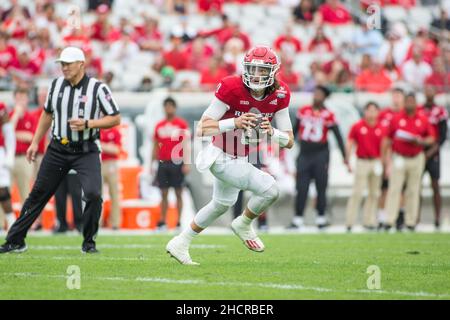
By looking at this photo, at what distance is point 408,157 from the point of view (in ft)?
47.6

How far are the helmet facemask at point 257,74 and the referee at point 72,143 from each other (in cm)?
172

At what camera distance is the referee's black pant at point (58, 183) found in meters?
9.11

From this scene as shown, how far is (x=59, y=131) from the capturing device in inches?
364

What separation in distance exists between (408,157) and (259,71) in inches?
272

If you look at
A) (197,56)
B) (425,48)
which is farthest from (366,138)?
(425,48)

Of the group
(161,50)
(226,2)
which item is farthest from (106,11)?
(226,2)

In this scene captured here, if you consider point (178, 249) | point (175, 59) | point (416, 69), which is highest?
point (175, 59)

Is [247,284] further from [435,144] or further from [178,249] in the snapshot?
[435,144]

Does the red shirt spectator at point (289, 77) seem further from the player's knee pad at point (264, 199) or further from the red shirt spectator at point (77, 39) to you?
the player's knee pad at point (264, 199)

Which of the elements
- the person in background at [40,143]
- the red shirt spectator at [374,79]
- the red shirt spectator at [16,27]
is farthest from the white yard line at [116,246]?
the red shirt spectator at [16,27]

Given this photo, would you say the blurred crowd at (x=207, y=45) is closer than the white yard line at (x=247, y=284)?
No

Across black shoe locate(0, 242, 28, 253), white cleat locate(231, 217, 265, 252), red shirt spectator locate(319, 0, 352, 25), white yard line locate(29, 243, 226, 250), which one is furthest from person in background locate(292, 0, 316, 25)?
white cleat locate(231, 217, 265, 252)
